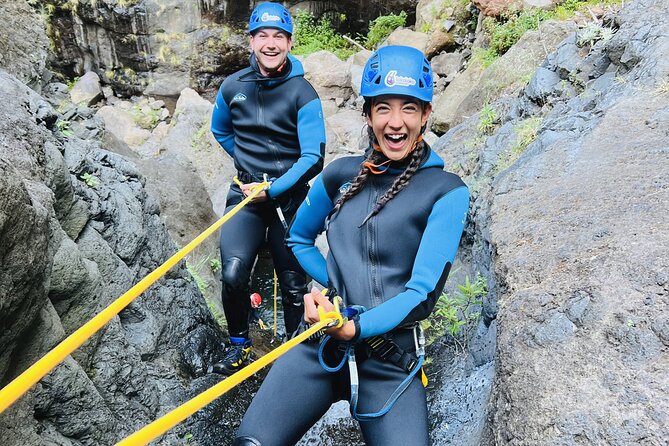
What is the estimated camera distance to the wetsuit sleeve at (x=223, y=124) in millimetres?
5121

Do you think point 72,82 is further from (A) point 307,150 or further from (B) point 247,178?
(A) point 307,150

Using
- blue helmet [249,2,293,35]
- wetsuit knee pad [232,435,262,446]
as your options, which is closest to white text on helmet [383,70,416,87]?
wetsuit knee pad [232,435,262,446]

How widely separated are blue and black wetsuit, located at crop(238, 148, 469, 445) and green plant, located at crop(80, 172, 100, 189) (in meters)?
2.26

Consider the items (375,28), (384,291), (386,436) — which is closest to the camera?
(386,436)

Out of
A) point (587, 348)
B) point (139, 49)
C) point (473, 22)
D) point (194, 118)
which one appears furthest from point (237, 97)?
point (139, 49)

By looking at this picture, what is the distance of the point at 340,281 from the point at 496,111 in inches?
196

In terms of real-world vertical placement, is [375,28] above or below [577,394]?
above

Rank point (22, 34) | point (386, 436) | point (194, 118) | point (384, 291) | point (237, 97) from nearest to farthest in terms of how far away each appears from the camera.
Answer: point (386, 436) → point (384, 291) → point (237, 97) → point (22, 34) → point (194, 118)

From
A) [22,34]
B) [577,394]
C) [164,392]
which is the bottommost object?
[164,392]

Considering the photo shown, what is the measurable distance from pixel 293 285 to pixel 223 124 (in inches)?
63.8

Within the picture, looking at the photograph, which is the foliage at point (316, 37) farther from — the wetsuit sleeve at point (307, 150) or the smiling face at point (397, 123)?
the smiling face at point (397, 123)

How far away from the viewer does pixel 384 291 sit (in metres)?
2.94

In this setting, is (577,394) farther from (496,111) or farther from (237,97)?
(496,111)

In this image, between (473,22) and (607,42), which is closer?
(607,42)
